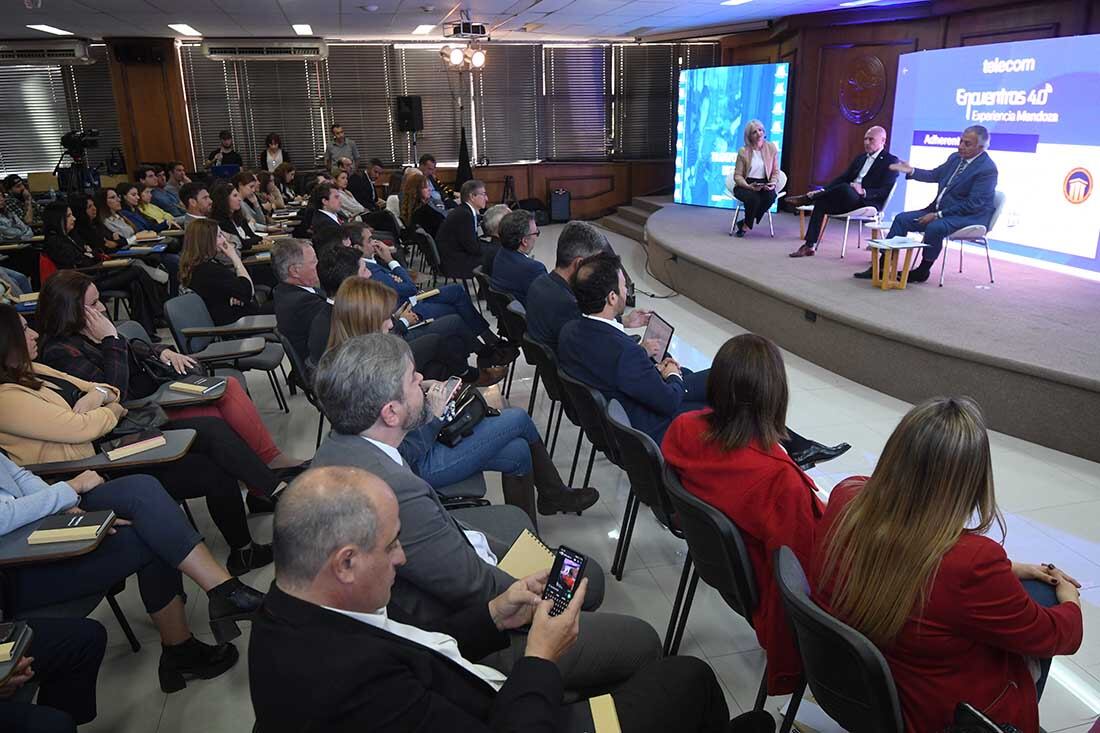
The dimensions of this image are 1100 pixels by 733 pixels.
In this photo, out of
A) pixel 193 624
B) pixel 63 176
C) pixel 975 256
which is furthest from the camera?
pixel 63 176

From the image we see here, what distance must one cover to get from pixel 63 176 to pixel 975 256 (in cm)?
1199

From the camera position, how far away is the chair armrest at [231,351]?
12.6 ft

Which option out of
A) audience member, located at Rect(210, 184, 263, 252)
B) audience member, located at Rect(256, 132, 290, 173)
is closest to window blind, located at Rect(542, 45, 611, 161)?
audience member, located at Rect(256, 132, 290, 173)

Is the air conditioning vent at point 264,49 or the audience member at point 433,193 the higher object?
the air conditioning vent at point 264,49

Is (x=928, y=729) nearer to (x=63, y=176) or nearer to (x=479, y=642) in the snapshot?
(x=479, y=642)

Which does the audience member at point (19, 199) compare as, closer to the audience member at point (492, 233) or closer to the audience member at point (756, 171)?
the audience member at point (492, 233)

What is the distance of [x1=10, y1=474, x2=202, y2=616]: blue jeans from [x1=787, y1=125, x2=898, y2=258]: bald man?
6.17m

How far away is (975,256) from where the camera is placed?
284 inches

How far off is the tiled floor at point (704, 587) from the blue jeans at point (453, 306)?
2.05 feet

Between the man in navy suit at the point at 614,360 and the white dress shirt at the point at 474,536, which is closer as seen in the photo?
the white dress shirt at the point at 474,536

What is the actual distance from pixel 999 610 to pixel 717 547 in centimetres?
69

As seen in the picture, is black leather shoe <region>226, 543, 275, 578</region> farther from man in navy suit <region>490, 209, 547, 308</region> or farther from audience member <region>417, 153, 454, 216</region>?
audience member <region>417, 153, 454, 216</region>

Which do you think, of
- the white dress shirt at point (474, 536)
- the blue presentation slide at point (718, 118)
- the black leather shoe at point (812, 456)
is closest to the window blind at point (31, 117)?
the blue presentation slide at point (718, 118)

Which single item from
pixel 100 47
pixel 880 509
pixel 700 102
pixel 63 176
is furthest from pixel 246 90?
pixel 880 509
